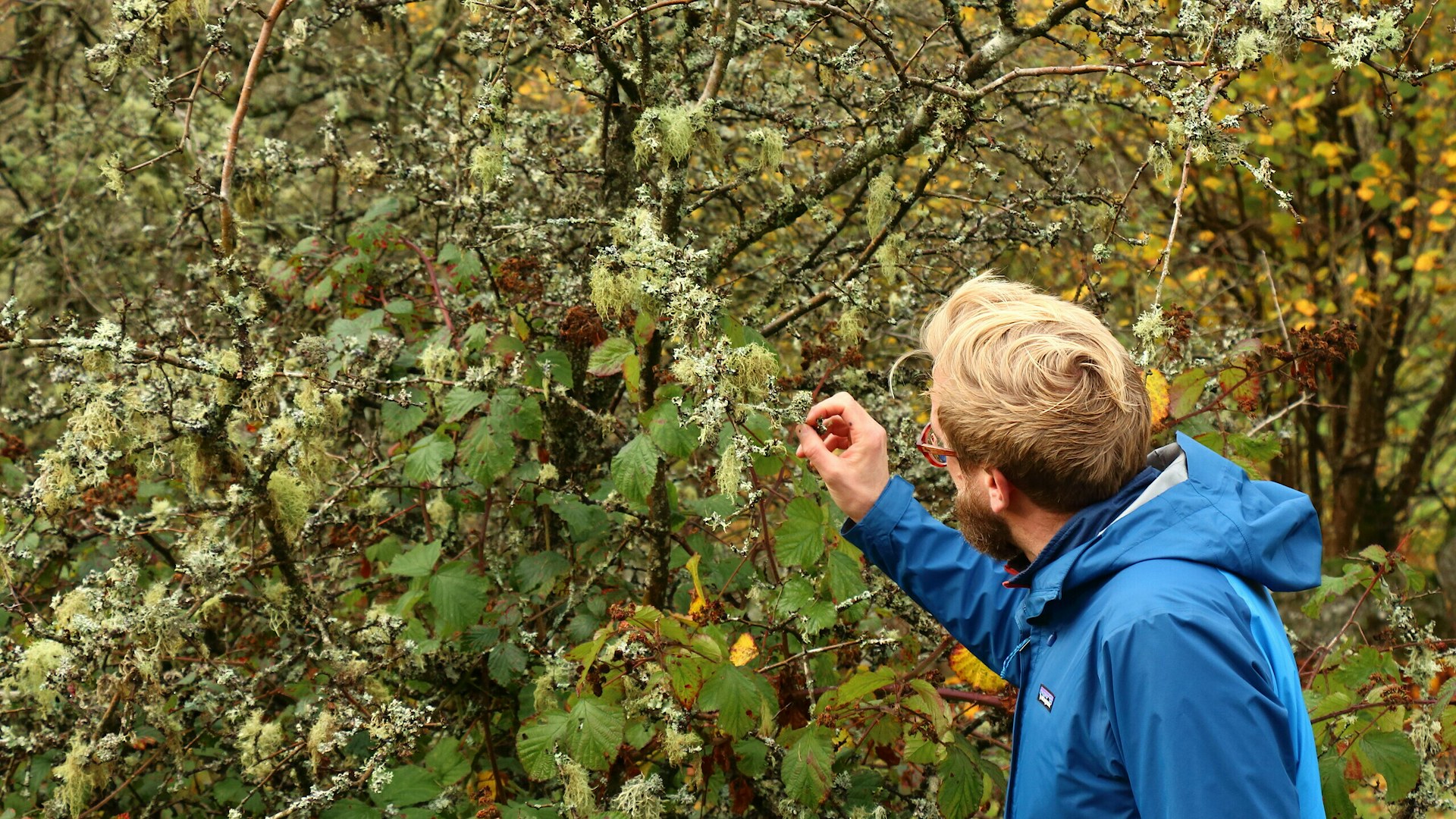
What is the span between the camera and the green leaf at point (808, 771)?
229 centimetres

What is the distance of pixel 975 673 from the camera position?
262 centimetres

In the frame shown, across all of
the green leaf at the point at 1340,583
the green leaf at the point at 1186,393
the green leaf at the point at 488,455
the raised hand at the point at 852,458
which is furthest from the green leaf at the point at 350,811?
the green leaf at the point at 1340,583

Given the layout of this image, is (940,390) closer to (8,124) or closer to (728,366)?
(728,366)

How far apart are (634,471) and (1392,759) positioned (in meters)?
1.86

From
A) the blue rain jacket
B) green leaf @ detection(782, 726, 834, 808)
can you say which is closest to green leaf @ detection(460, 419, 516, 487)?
green leaf @ detection(782, 726, 834, 808)

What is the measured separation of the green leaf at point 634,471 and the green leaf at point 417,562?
0.69 metres

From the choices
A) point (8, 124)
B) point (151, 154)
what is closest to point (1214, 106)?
point (151, 154)

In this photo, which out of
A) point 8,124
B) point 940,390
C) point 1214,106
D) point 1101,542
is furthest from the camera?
point 8,124

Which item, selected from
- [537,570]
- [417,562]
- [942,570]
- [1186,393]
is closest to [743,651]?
[942,570]

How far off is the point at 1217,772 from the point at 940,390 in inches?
31.5

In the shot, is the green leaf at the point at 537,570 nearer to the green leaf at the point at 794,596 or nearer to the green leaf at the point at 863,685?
the green leaf at the point at 794,596

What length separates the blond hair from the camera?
5.81ft

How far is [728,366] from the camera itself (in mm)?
2201

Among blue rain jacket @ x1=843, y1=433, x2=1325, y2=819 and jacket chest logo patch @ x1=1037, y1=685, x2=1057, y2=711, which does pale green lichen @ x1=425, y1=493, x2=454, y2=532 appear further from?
jacket chest logo patch @ x1=1037, y1=685, x2=1057, y2=711
